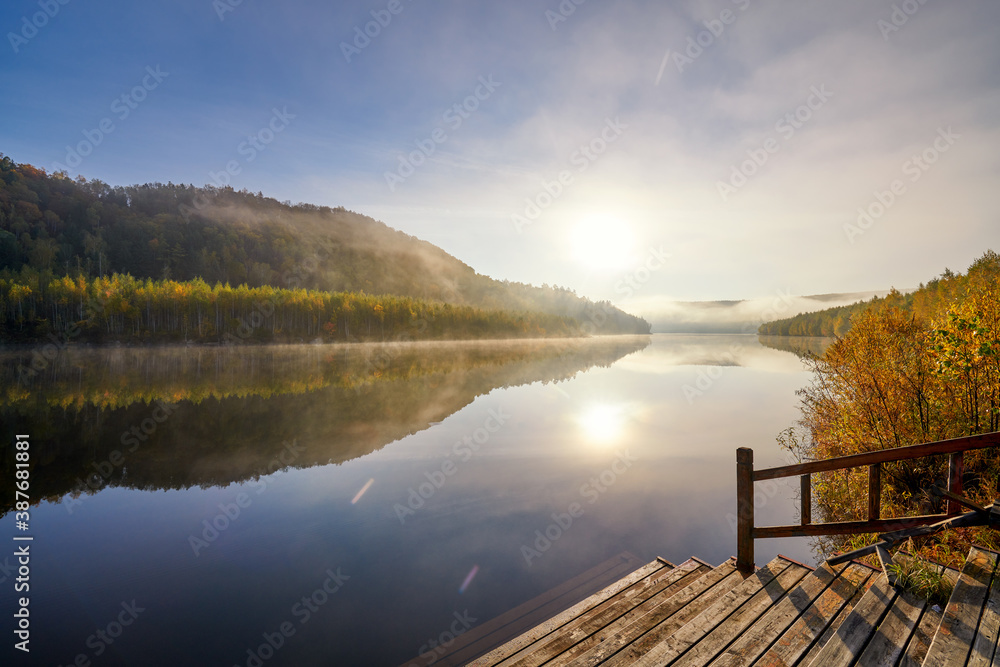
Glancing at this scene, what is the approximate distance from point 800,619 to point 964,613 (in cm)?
156

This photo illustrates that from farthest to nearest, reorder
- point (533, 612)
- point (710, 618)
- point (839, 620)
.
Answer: point (533, 612), point (710, 618), point (839, 620)

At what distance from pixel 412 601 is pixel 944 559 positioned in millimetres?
10434

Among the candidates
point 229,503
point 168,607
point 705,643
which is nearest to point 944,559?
point 705,643

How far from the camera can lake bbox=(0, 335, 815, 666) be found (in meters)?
7.72

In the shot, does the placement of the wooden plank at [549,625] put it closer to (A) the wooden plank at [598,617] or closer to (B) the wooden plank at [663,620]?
(A) the wooden plank at [598,617]

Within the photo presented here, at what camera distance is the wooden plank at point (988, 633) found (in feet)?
13.1

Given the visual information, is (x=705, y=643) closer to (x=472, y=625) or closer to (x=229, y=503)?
(x=472, y=625)

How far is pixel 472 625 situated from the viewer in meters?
7.77

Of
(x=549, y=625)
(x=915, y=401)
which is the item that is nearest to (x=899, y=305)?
(x=915, y=401)
